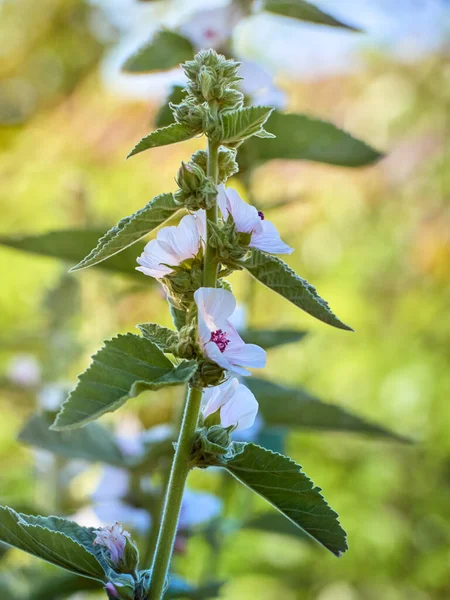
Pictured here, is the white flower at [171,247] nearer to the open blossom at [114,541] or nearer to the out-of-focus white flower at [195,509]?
the open blossom at [114,541]

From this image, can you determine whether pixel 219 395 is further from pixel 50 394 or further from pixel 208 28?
pixel 50 394

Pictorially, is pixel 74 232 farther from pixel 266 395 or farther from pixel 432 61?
pixel 432 61

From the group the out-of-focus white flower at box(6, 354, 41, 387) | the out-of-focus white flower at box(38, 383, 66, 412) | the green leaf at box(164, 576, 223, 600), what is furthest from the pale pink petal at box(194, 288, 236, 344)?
the out-of-focus white flower at box(6, 354, 41, 387)

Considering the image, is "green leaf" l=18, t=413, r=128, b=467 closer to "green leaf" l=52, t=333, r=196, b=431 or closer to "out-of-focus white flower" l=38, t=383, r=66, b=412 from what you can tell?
"out-of-focus white flower" l=38, t=383, r=66, b=412

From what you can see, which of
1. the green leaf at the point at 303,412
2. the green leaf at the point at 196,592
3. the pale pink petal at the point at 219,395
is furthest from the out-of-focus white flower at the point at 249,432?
the pale pink petal at the point at 219,395

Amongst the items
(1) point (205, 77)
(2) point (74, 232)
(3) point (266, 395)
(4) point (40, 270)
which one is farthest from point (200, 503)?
(4) point (40, 270)
